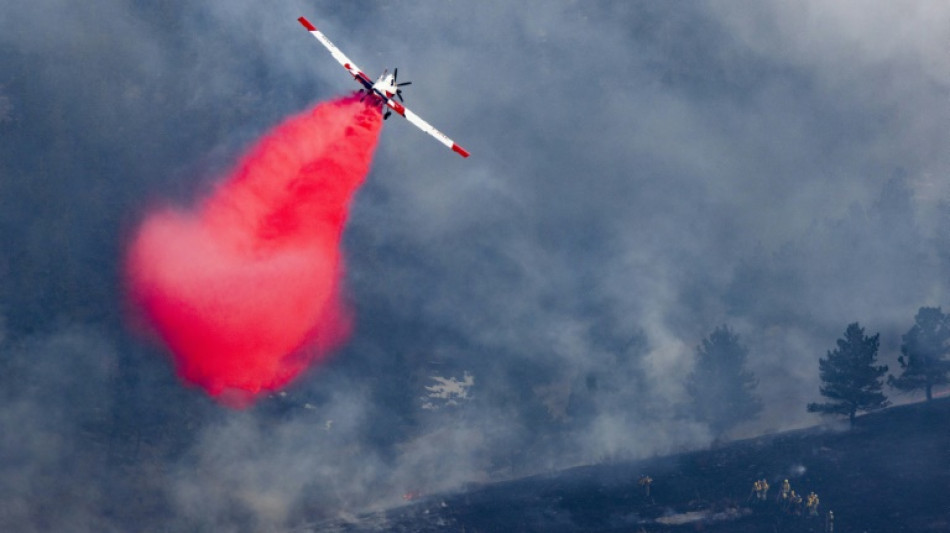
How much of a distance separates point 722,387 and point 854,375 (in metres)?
14.9

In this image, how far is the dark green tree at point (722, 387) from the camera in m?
108

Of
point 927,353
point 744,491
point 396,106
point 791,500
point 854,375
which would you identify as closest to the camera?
point 396,106

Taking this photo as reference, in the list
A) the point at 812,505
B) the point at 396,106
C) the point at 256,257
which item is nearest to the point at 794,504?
the point at 812,505

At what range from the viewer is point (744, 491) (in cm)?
9206

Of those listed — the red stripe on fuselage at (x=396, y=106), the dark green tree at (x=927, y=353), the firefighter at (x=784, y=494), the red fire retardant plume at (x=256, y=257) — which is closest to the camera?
the red stripe on fuselage at (x=396, y=106)

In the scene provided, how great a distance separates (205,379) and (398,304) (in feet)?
101

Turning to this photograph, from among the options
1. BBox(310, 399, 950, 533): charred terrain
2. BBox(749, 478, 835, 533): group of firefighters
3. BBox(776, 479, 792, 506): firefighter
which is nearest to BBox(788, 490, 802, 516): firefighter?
BBox(749, 478, 835, 533): group of firefighters

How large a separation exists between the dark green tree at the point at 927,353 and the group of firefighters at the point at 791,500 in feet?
64.1

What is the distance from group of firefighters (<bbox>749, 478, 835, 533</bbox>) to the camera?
8725 centimetres

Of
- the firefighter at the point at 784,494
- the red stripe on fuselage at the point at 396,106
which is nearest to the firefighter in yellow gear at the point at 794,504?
the firefighter at the point at 784,494

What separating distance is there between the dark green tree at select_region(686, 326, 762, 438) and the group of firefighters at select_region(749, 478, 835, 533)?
1571cm

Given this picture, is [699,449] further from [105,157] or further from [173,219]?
[105,157]

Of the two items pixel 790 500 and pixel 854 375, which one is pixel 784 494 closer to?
pixel 790 500

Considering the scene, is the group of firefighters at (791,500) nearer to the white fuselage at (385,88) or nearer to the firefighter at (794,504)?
the firefighter at (794,504)
